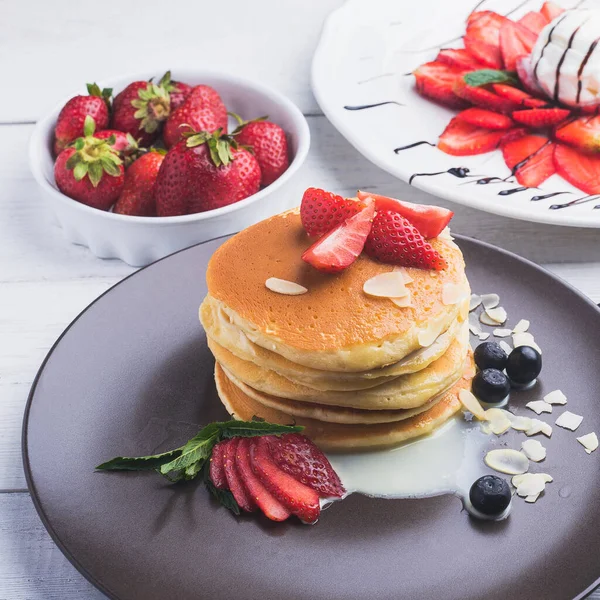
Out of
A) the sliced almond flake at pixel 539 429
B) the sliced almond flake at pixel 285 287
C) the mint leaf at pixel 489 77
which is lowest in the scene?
the sliced almond flake at pixel 539 429

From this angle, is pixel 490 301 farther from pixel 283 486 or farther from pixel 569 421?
pixel 283 486

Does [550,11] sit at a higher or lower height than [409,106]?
higher

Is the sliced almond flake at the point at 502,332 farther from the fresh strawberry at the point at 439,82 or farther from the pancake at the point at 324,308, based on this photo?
the fresh strawberry at the point at 439,82

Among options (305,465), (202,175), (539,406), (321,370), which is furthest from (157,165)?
(539,406)

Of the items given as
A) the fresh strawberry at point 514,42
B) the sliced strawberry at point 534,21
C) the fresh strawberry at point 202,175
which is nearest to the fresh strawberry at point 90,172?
the fresh strawberry at point 202,175

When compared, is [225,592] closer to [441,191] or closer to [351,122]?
[441,191]

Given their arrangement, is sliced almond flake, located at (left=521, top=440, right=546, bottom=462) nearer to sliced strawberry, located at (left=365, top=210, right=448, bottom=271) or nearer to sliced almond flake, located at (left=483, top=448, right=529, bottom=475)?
sliced almond flake, located at (left=483, top=448, right=529, bottom=475)
